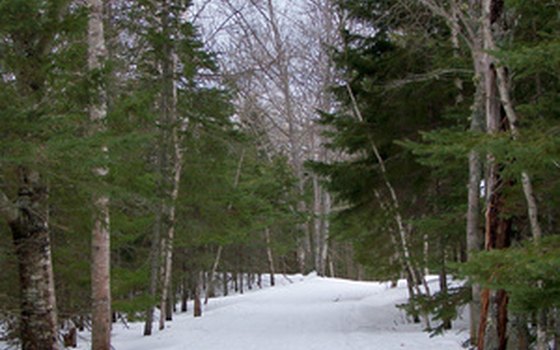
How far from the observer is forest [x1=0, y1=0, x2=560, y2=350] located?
201 inches

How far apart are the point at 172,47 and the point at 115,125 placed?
21.2ft

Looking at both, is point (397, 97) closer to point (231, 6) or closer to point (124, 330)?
point (231, 6)

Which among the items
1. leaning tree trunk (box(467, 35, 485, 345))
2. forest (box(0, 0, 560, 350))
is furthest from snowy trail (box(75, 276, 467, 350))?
leaning tree trunk (box(467, 35, 485, 345))

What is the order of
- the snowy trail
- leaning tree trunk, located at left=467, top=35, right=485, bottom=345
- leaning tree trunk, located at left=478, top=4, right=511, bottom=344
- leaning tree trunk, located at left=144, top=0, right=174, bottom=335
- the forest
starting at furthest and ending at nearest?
leaning tree trunk, located at left=144, top=0, right=174, bottom=335 < the snowy trail < leaning tree trunk, located at left=467, top=35, right=485, bottom=345 < leaning tree trunk, located at left=478, top=4, right=511, bottom=344 < the forest

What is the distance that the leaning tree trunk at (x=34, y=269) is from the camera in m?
6.62

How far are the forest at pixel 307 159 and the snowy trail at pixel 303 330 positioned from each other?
72cm

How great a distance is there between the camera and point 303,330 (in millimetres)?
11984

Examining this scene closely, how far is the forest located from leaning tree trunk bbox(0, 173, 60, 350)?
0.02 m

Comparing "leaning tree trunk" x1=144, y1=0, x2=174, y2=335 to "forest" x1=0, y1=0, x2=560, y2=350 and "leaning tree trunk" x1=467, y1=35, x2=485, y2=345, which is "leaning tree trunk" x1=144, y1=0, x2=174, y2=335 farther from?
"leaning tree trunk" x1=467, y1=35, x2=485, y2=345

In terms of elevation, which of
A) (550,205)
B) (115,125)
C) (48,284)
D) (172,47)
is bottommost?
(48,284)

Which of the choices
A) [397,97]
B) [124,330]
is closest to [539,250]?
[397,97]

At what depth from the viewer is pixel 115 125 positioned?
759 cm

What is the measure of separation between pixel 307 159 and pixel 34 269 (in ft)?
24.3

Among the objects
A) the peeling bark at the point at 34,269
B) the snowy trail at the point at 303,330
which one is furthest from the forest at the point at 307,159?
the snowy trail at the point at 303,330
